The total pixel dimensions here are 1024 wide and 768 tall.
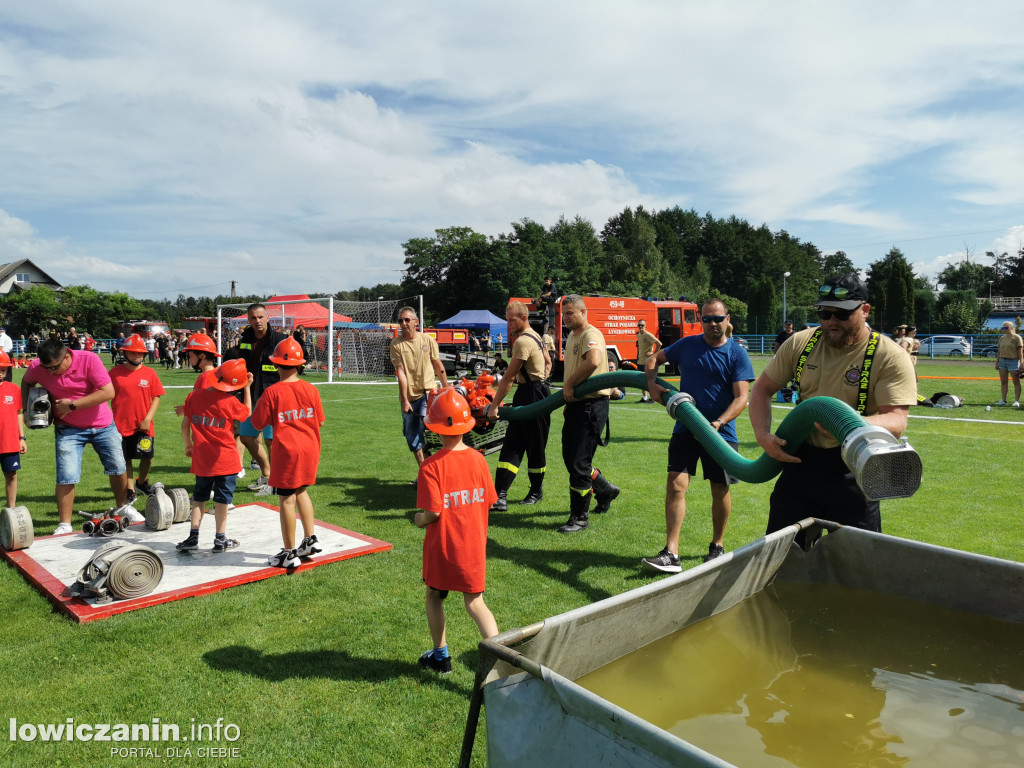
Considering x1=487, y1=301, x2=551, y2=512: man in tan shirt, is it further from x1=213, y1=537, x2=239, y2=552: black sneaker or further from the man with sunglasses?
the man with sunglasses

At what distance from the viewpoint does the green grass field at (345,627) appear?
3.12 m

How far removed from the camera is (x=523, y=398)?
275 inches

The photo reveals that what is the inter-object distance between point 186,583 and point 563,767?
4.05m

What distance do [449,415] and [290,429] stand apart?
198 cm

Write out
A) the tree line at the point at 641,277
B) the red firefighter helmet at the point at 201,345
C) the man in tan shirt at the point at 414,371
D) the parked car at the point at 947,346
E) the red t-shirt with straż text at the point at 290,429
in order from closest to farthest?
the red t-shirt with straż text at the point at 290,429 → the red firefighter helmet at the point at 201,345 → the man in tan shirt at the point at 414,371 → the parked car at the point at 947,346 → the tree line at the point at 641,277

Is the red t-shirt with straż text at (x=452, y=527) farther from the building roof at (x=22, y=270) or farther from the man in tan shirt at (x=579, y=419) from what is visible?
the building roof at (x=22, y=270)

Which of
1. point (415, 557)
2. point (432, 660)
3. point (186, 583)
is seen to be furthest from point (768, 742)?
point (186, 583)

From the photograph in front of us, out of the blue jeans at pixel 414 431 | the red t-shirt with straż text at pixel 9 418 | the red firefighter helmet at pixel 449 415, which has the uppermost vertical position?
the red firefighter helmet at pixel 449 415

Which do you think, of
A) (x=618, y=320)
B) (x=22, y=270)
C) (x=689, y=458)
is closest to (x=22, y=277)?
(x=22, y=270)

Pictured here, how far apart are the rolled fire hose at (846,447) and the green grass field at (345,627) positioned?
1.50m

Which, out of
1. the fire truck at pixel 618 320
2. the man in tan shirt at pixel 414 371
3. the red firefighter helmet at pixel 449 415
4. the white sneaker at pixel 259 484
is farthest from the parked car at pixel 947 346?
the red firefighter helmet at pixel 449 415

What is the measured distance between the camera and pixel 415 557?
216 inches

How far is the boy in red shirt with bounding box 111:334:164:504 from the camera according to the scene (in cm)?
679

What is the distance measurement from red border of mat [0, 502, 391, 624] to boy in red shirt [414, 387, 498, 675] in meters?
2.05
